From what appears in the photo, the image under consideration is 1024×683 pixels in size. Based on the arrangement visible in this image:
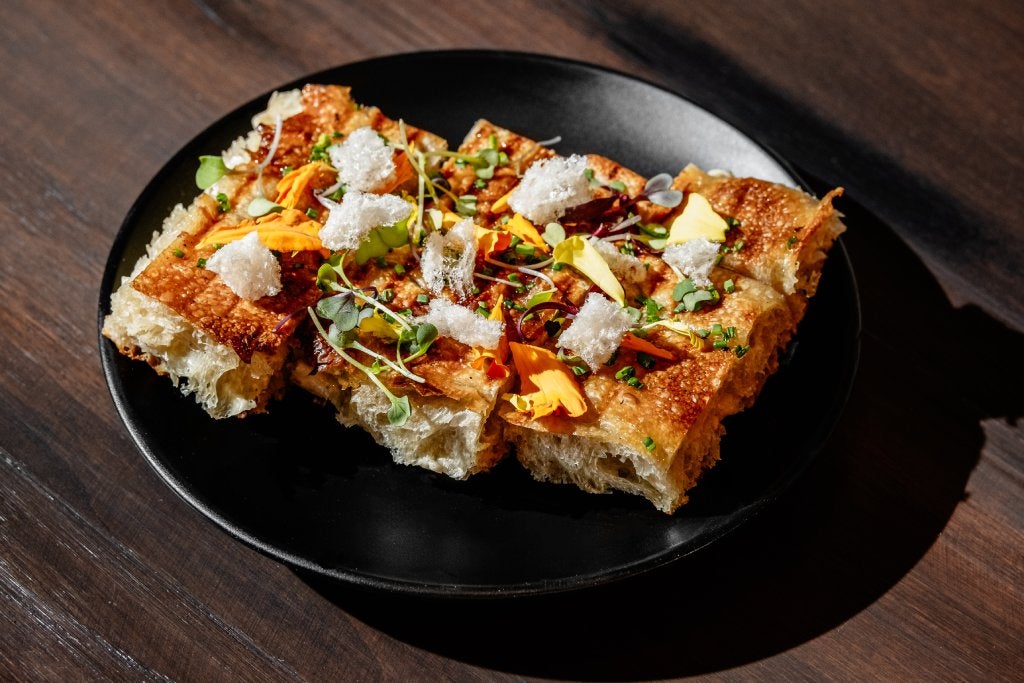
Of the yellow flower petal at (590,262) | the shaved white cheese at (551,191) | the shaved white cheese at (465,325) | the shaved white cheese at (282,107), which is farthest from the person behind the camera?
the shaved white cheese at (282,107)

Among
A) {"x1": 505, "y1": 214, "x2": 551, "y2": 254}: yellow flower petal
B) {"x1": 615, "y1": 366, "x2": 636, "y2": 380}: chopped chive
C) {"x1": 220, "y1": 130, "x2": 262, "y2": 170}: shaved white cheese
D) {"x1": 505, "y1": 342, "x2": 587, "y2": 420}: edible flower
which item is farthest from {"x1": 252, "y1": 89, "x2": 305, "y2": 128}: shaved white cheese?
{"x1": 615, "y1": 366, "x2": 636, "y2": 380}: chopped chive

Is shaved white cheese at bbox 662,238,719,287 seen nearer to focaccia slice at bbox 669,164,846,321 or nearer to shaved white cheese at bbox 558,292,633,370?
focaccia slice at bbox 669,164,846,321

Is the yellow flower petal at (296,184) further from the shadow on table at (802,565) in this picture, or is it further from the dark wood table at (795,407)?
the shadow on table at (802,565)

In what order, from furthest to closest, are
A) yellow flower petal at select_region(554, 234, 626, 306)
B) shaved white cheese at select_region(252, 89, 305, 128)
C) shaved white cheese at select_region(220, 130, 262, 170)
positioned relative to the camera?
shaved white cheese at select_region(252, 89, 305, 128) < shaved white cheese at select_region(220, 130, 262, 170) < yellow flower petal at select_region(554, 234, 626, 306)

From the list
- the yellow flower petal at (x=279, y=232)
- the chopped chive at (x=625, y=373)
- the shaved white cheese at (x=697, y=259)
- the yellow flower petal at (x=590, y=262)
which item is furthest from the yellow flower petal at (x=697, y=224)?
the yellow flower petal at (x=279, y=232)

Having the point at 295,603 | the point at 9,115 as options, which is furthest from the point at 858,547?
the point at 9,115

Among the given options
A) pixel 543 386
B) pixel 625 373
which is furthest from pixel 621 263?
pixel 543 386

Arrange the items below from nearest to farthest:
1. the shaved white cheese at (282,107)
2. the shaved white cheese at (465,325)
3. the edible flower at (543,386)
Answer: the edible flower at (543,386) < the shaved white cheese at (465,325) < the shaved white cheese at (282,107)
